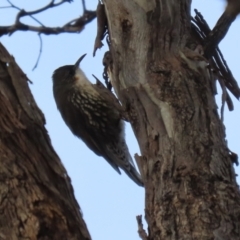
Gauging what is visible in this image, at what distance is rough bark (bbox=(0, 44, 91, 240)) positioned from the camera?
84.7 inches

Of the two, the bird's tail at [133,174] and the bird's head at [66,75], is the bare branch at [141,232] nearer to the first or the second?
the bird's tail at [133,174]

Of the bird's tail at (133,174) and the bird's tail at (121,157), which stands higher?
the bird's tail at (121,157)

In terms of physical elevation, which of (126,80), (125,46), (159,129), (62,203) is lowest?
(62,203)

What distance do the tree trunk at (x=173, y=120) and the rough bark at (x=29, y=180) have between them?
94cm

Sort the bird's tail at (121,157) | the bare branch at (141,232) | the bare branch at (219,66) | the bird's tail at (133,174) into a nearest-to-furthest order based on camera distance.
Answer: the bare branch at (141,232) < the bare branch at (219,66) < the bird's tail at (133,174) < the bird's tail at (121,157)

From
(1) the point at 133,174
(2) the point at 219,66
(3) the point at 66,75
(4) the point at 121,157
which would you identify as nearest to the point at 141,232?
(2) the point at 219,66

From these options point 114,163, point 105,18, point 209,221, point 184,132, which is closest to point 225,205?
point 209,221

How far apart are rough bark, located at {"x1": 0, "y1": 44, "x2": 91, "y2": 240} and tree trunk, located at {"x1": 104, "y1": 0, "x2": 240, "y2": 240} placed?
945mm

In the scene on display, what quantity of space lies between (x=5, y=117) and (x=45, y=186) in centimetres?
33

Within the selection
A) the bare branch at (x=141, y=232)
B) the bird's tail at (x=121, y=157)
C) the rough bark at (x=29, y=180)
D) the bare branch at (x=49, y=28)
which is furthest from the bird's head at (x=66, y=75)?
the rough bark at (x=29, y=180)

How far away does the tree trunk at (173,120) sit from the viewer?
3.12m

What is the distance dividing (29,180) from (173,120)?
4.82 ft

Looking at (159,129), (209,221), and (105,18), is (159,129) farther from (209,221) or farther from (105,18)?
(105,18)

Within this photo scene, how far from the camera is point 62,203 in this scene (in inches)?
88.7
